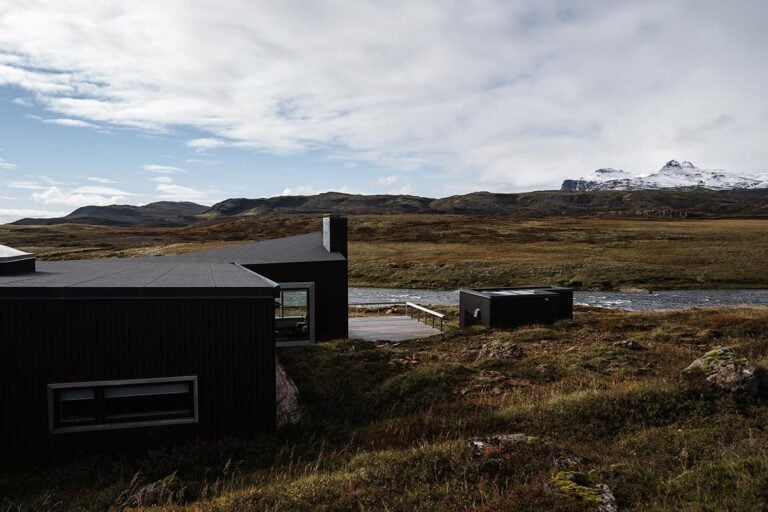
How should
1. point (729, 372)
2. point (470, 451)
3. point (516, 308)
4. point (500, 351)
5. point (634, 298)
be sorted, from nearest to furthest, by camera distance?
point (470, 451)
point (729, 372)
point (500, 351)
point (516, 308)
point (634, 298)

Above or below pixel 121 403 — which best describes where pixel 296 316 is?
above

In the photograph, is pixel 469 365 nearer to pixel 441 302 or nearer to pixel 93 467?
pixel 93 467

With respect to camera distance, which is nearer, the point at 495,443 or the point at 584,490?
the point at 584,490

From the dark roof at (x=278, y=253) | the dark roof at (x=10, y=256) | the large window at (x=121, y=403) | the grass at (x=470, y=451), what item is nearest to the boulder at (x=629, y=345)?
the grass at (x=470, y=451)

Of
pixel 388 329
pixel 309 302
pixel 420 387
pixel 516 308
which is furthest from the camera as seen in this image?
pixel 388 329

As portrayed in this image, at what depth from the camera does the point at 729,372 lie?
12.1m

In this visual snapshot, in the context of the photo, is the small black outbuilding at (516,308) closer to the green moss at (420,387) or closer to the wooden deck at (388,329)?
the wooden deck at (388,329)

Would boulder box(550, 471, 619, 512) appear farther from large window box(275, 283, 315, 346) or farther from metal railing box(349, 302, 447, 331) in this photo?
metal railing box(349, 302, 447, 331)

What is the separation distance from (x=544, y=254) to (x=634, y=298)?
22994 millimetres

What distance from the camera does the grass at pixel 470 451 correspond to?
7.79 metres

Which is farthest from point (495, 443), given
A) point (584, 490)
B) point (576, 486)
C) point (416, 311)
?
point (416, 311)

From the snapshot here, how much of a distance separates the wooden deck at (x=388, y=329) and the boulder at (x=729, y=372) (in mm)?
13222

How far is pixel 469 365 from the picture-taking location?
57.2 feet

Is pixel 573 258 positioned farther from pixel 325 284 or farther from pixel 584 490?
pixel 584 490
